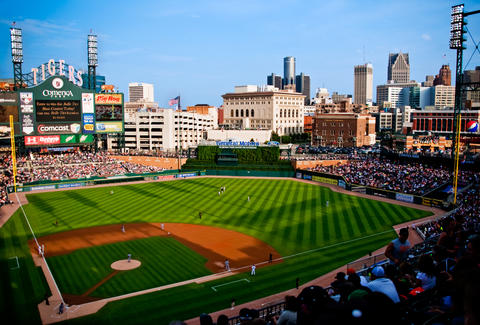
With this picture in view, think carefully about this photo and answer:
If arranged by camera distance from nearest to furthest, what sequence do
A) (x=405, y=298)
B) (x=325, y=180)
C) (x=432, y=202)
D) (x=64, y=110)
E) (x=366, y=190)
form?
1. (x=405, y=298)
2. (x=432, y=202)
3. (x=366, y=190)
4. (x=325, y=180)
5. (x=64, y=110)

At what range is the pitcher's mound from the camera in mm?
27438

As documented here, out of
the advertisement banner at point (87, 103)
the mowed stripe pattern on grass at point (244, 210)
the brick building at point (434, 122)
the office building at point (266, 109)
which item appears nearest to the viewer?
the mowed stripe pattern on grass at point (244, 210)

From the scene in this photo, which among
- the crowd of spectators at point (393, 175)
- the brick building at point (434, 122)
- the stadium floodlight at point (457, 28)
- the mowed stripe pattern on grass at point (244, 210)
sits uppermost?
the stadium floodlight at point (457, 28)

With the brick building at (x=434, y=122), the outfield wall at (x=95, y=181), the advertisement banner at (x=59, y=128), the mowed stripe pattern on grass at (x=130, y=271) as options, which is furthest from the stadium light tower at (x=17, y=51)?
the brick building at (x=434, y=122)

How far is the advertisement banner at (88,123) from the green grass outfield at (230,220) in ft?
50.0

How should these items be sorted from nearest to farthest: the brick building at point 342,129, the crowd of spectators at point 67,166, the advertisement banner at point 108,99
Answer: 1. the crowd of spectators at point 67,166
2. the advertisement banner at point 108,99
3. the brick building at point 342,129

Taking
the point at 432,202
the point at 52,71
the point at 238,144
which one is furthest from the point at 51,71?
the point at 432,202

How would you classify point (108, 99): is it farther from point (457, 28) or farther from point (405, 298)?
point (405, 298)

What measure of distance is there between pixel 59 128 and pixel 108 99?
9892mm

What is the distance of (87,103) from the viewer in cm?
6875

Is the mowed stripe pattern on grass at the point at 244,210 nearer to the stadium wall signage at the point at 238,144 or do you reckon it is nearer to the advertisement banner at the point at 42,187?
the advertisement banner at the point at 42,187

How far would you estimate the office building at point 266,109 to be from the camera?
476 feet

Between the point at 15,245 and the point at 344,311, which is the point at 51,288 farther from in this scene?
the point at 344,311

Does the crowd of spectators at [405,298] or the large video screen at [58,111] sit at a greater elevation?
the large video screen at [58,111]
